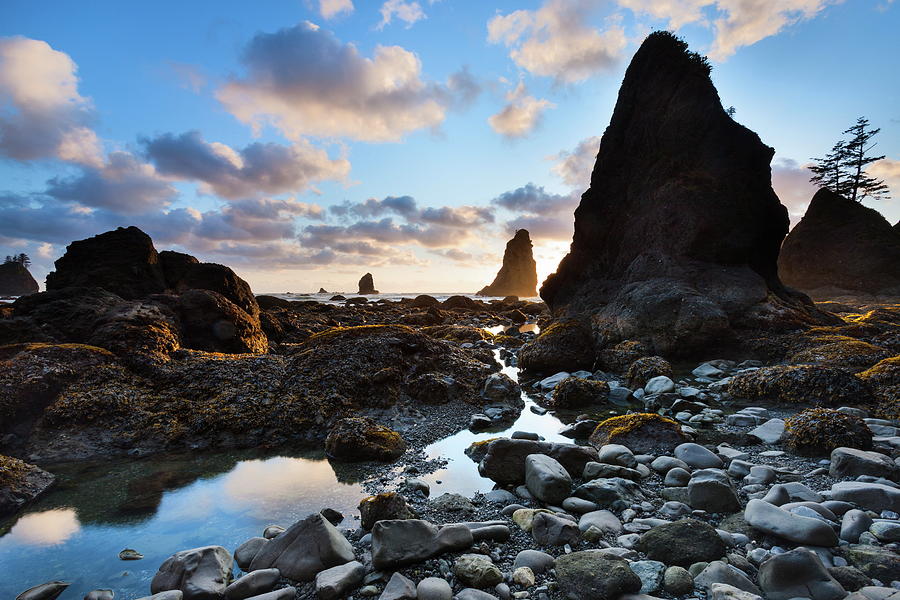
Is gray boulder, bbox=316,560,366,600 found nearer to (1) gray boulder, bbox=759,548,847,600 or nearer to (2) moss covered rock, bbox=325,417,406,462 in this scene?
(2) moss covered rock, bbox=325,417,406,462

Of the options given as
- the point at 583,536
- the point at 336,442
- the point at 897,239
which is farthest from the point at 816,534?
the point at 897,239

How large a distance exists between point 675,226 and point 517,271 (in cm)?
10969

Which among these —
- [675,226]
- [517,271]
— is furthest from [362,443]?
[517,271]

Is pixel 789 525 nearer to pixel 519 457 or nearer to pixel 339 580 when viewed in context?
pixel 519 457

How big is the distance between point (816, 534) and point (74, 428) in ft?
29.0

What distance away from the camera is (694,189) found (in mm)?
15188

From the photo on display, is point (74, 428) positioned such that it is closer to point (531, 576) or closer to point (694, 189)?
point (531, 576)

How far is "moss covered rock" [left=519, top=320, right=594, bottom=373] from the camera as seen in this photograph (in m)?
11.8

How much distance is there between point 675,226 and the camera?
15102 mm

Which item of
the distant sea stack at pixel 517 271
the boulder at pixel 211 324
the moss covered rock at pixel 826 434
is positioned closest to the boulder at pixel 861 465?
the moss covered rock at pixel 826 434

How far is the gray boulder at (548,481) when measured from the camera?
168 inches

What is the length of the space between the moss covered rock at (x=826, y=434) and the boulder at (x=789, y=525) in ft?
8.42

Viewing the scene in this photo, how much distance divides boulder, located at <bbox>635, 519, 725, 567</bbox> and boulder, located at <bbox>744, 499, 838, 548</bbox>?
47cm

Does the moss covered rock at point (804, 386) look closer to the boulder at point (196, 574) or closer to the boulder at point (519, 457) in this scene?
the boulder at point (519, 457)
